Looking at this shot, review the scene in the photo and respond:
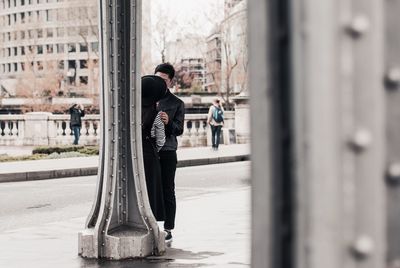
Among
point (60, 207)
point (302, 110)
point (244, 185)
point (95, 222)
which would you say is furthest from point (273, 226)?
point (244, 185)

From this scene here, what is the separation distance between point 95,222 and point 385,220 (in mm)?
7062

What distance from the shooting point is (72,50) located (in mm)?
131500

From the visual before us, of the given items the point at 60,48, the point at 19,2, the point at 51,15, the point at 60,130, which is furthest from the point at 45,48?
the point at 60,130

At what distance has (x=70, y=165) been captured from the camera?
2423 centimetres

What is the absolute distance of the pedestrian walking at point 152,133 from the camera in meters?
9.04

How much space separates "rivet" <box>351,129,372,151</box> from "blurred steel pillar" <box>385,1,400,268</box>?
54mm

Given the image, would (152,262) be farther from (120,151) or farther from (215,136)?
(215,136)

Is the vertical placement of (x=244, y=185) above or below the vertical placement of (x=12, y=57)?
below

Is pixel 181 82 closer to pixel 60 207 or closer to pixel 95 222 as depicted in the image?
pixel 60 207

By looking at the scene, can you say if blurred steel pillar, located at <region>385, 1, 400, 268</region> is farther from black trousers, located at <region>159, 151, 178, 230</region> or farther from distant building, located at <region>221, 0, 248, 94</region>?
distant building, located at <region>221, 0, 248, 94</region>

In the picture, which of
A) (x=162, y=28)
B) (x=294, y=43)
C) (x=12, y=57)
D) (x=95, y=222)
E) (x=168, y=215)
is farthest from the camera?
(x=12, y=57)

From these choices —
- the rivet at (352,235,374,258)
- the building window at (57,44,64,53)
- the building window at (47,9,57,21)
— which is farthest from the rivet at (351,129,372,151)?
the building window at (47,9,57,21)

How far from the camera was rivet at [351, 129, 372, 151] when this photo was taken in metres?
1.61

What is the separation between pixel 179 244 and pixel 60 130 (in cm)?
3002
